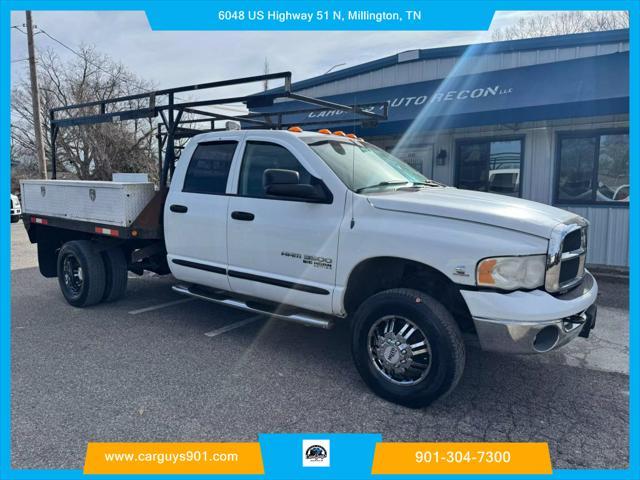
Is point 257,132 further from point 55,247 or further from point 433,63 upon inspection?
point 433,63

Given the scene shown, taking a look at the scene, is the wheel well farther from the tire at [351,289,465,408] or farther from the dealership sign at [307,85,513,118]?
the dealership sign at [307,85,513,118]

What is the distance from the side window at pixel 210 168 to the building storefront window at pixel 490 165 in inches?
259

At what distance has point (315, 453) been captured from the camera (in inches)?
114

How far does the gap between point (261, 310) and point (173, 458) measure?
5.53ft

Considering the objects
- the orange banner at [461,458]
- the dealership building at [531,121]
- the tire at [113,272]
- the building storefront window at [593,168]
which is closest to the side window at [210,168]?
the tire at [113,272]

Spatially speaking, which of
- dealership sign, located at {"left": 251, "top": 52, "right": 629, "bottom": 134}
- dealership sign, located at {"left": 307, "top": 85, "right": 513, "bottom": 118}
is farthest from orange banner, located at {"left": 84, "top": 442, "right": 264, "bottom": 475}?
dealership sign, located at {"left": 307, "top": 85, "right": 513, "bottom": 118}

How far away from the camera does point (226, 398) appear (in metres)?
3.58

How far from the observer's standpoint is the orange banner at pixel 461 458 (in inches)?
112

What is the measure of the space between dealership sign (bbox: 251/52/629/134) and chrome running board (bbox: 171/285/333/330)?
292 centimetres

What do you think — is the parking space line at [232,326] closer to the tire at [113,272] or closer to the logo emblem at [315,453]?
the tire at [113,272]

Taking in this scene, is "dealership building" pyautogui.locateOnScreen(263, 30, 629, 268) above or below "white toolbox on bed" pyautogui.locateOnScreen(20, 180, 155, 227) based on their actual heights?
above

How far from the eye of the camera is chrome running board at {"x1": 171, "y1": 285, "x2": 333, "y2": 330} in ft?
13.2

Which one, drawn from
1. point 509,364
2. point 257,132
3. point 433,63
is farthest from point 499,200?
point 433,63

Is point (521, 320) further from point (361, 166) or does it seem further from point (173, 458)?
point (173, 458)
